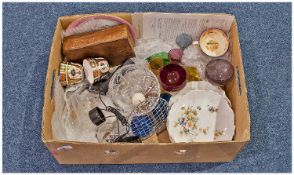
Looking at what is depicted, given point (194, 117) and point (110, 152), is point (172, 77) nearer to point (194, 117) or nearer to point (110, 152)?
point (194, 117)

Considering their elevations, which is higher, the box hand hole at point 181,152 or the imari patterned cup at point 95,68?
the imari patterned cup at point 95,68

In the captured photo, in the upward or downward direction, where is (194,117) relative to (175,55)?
downward

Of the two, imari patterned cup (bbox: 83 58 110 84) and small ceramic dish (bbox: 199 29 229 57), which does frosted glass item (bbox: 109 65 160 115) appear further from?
small ceramic dish (bbox: 199 29 229 57)

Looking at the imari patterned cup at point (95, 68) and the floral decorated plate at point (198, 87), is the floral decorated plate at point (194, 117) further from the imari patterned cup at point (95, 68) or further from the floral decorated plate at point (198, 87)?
the imari patterned cup at point (95, 68)

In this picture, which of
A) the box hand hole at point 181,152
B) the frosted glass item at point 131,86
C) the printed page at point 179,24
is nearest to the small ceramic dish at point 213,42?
the printed page at point 179,24

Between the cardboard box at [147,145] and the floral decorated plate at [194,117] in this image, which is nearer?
the cardboard box at [147,145]

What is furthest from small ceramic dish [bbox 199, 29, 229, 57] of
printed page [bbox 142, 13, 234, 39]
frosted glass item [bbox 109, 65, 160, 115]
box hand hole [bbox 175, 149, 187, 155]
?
box hand hole [bbox 175, 149, 187, 155]

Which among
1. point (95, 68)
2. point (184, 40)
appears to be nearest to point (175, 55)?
point (184, 40)

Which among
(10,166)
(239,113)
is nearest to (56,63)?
(10,166)
